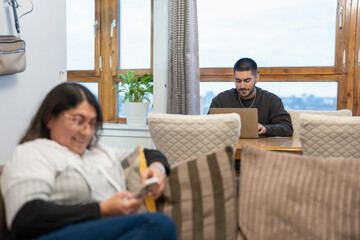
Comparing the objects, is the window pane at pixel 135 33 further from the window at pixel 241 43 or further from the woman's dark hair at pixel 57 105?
the woman's dark hair at pixel 57 105

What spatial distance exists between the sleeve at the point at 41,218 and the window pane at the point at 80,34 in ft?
11.3

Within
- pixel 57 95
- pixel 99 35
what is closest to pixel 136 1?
pixel 99 35

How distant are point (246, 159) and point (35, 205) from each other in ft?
2.56

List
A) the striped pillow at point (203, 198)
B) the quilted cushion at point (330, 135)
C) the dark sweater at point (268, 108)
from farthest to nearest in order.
Result: 1. the dark sweater at point (268, 108)
2. the quilted cushion at point (330, 135)
3. the striped pillow at point (203, 198)

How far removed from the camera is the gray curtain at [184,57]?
3.59 metres

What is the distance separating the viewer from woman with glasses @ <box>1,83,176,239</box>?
3.19ft

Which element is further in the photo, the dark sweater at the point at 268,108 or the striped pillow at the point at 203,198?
the dark sweater at the point at 268,108

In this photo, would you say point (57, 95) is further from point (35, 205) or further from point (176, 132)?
point (176, 132)

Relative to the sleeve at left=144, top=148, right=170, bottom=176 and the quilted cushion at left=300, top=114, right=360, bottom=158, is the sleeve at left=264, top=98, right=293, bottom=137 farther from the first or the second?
the sleeve at left=144, top=148, right=170, bottom=176

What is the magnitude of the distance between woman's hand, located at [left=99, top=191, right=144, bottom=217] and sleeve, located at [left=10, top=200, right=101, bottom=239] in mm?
51

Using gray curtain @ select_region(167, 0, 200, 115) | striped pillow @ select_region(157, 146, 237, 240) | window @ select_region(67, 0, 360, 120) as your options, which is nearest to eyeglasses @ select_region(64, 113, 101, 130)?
striped pillow @ select_region(157, 146, 237, 240)

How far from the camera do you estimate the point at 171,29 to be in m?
3.65

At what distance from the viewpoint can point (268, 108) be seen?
3.03m

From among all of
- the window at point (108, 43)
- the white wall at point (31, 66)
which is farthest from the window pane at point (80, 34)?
the white wall at point (31, 66)
